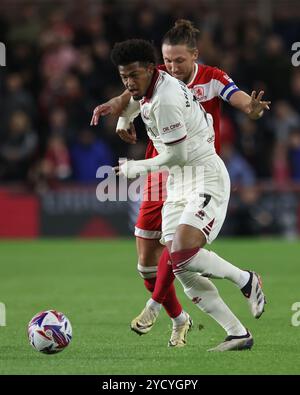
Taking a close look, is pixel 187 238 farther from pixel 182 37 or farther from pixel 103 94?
pixel 103 94

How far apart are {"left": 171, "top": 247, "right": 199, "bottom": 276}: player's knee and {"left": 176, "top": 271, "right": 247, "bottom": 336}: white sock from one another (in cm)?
15

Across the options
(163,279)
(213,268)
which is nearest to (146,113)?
(213,268)

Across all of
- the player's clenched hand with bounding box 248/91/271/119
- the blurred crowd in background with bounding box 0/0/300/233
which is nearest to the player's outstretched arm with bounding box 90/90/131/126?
the player's clenched hand with bounding box 248/91/271/119

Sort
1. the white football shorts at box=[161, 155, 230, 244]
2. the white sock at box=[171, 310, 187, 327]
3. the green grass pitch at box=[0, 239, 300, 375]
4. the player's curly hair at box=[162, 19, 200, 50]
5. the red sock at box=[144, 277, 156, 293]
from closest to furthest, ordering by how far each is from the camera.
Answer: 1. the green grass pitch at box=[0, 239, 300, 375]
2. the white football shorts at box=[161, 155, 230, 244]
3. the player's curly hair at box=[162, 19, 200, 50]
4. the white sock at box=[171, 310, 187, 327]
5. the red sock at box=[144, 277, 156, 293]

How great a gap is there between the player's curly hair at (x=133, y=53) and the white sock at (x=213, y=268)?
1390 mm

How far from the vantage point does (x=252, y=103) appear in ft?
25.6

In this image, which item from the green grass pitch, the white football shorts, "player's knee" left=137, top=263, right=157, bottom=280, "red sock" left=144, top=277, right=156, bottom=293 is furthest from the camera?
"red sock" left=144, top=277, right=156, bottom=293

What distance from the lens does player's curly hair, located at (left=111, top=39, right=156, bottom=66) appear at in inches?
292

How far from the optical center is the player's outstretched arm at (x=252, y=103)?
775 cm

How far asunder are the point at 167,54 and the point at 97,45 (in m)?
11.1

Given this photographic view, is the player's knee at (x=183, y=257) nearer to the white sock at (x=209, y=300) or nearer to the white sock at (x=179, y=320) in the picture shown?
the white sock at (x=209, y=300)

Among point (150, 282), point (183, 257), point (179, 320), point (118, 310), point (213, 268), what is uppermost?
point (183, 257)

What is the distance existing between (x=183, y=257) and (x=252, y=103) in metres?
1.25

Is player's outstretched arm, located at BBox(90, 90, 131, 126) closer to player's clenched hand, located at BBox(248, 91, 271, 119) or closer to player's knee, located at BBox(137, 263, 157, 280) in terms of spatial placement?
player's clenched hand, located at BBox(248, 91, 271, 119)
